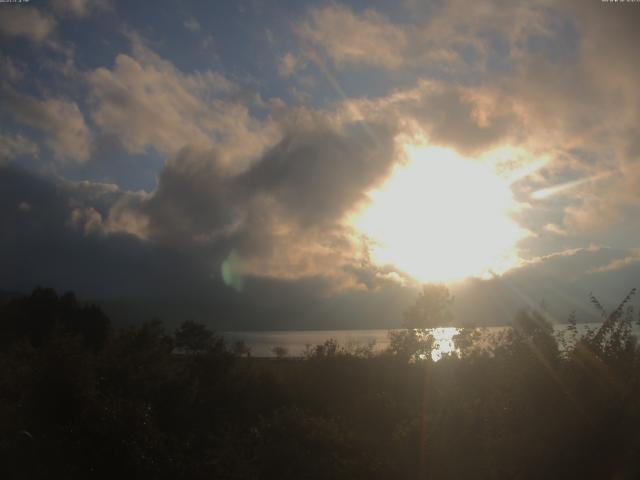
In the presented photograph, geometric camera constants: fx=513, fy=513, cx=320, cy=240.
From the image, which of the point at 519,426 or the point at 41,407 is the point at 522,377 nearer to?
the point at 519,426

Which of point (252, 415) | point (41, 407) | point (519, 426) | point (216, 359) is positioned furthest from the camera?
point (216, 359)

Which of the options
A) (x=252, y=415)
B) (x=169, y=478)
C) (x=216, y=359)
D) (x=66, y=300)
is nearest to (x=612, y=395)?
(x=169, y=478)

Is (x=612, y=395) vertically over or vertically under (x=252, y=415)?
over

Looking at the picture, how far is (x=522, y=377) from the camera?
31.2 ft

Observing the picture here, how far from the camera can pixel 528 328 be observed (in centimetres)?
1189

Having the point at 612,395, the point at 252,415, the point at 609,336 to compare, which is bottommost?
the point at 252,415

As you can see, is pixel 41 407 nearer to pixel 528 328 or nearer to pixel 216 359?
pixel 528 328

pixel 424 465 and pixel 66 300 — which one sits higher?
pixel 66 300

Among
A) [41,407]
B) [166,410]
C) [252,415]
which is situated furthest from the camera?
[252,415]

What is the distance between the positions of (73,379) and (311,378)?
27.4 metres

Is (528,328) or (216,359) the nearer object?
(528,328)

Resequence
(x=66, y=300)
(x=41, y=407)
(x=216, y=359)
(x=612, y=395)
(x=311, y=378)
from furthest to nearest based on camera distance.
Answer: (x=66, y=300), (x=311, y=378), (x=216, y=359), (x=41, y=407), (x=612, y=395)

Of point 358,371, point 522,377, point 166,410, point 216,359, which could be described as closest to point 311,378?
point 358,371

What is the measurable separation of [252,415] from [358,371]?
38.0ft
